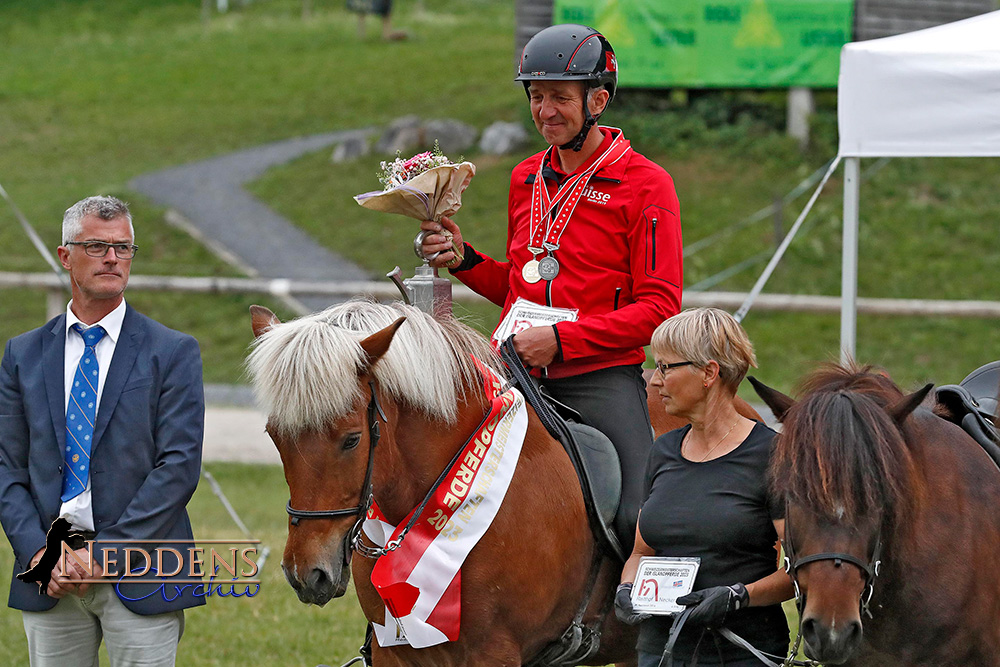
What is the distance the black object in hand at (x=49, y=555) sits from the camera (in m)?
3.37

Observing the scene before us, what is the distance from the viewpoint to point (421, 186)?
11.8ft

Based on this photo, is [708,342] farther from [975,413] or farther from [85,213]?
[85,213]

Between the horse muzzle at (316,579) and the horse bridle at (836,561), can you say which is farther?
the horse muzzle at (316,579)

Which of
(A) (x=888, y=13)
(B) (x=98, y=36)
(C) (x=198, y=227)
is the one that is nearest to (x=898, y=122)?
(A) (x=888, y=13)

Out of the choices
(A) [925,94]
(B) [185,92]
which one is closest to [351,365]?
(A) [925,94]

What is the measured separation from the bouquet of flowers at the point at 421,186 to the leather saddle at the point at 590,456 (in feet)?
1.67

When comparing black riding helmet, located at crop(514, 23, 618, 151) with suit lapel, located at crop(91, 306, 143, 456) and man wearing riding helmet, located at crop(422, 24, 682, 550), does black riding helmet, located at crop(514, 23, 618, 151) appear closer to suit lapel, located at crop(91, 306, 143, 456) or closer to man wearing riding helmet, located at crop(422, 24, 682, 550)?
man wearing riding helmet, located at crop(422, 24, 682, 550)

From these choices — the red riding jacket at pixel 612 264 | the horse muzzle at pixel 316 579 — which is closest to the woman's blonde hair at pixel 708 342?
the red riding jacket at pixel 612 264

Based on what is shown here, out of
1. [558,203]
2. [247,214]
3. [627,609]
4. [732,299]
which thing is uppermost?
[558,203]

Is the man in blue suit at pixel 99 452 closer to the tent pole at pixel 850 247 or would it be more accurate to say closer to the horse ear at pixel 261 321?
the horse ear at pixel 261 321

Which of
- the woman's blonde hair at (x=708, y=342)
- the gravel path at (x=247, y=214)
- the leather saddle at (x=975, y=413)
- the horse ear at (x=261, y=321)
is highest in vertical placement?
the horse ear at (x=261, y=321)

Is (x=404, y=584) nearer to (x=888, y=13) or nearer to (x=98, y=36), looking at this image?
(x=888, y=13)

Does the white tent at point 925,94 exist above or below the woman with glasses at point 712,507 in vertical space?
above

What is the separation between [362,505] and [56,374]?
1.28m
